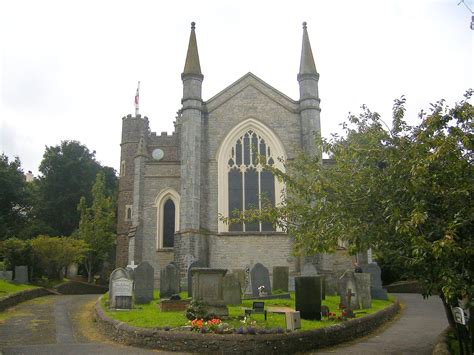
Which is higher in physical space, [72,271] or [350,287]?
[72,271]

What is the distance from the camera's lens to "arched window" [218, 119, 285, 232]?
2445 centimetres

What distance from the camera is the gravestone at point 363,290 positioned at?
16281mm

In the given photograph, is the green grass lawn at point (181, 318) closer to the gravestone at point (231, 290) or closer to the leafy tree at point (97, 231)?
the gravestone at point (231, 290)

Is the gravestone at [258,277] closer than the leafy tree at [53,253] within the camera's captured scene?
Yes

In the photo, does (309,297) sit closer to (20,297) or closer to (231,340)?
(231,340)

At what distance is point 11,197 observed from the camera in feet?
114

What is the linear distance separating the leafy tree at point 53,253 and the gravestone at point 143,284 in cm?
1359

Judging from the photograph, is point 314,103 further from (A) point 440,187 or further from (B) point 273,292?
(A) point 440,187

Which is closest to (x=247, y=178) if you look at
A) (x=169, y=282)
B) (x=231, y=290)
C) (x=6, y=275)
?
(x=169, y=282)

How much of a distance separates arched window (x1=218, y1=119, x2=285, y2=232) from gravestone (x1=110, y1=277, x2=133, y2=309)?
8.94 m

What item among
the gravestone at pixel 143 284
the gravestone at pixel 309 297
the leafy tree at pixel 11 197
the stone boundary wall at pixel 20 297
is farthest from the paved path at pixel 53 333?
the leafy tree at pixel 11 197

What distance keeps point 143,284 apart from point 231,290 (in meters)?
3.22

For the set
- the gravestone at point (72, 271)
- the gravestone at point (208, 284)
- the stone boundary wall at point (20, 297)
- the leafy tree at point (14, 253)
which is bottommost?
the stone boundary wall at point (20, 297)

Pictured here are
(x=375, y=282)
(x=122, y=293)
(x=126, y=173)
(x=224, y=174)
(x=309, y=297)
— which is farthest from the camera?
(x=126, y=173)
